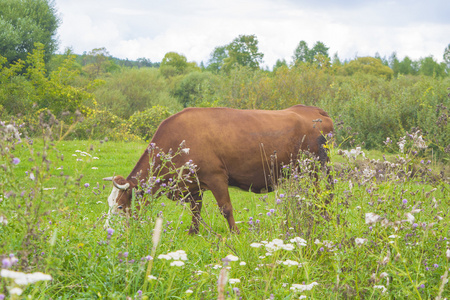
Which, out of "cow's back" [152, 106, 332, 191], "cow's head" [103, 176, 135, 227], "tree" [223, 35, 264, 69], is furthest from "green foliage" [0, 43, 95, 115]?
"tree" [223, 35, 264, 69]

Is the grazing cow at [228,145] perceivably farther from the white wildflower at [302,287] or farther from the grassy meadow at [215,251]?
the white wildflower at [302,287]

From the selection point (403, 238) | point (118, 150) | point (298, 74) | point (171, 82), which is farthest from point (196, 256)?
point (171, 82)

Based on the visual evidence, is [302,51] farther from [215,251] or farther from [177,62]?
[215,251]

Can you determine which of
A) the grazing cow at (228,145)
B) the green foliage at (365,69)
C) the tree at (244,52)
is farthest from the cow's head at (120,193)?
the green foliage at (365,69)

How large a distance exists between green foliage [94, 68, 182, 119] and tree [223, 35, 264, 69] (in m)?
11.3

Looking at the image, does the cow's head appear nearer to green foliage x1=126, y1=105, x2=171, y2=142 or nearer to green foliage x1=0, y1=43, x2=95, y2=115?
green foliage x1=0, y1=43, x2=95, y2=115

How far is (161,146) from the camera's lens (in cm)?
665

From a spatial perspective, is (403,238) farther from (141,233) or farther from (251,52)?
(251,52)

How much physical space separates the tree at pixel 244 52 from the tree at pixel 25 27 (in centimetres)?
3091

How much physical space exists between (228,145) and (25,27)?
26257 millimetres

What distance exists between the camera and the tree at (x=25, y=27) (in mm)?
27297

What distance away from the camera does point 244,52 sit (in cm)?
5991

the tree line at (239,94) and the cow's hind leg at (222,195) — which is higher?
the tree line at (239,94)

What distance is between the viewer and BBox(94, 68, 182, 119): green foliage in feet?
139
